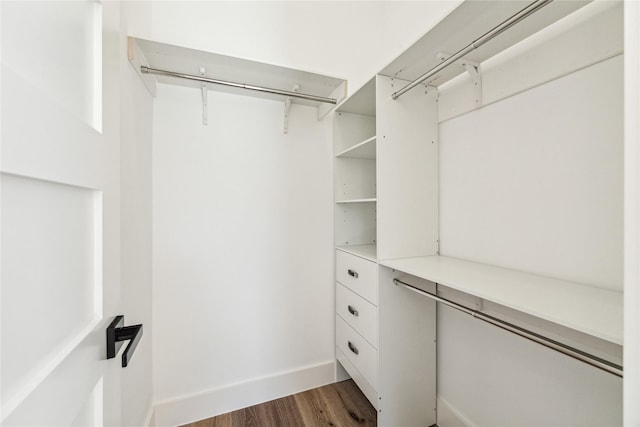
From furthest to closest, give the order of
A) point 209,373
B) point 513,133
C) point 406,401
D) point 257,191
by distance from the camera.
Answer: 1. point 257,191
2. point 209,373
3. point 406,401
4. point 513,133

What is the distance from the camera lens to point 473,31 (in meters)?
0.98

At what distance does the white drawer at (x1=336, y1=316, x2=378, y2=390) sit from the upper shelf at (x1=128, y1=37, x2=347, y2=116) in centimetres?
151

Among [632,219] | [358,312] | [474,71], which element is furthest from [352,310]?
[474,71]

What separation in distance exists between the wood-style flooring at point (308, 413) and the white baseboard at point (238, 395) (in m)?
0.04

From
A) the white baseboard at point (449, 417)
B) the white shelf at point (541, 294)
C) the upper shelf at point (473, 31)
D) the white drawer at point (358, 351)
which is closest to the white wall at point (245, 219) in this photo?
the white drawer at point (358, 351)

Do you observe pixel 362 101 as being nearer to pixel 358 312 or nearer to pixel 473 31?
pixel 473 31

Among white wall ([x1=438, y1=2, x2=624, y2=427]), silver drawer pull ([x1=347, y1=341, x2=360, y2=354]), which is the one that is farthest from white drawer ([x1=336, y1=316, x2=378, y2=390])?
white wall ([x1=438, y1=2, x2=624, y2=427])

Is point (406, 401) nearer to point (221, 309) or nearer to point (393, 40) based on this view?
point (221, 309)

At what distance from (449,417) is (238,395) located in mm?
1274

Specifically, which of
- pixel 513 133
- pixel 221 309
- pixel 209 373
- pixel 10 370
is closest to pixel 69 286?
pixel 10 370

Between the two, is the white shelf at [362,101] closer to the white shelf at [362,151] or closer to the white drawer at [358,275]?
the white shelf at [362,151]

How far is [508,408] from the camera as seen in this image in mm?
1120

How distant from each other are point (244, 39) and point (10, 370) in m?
1.88

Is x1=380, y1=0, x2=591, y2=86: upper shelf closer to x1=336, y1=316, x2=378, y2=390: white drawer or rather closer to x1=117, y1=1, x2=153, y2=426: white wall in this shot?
x1=117, y1=1, x2=153, y2=426: white wall
